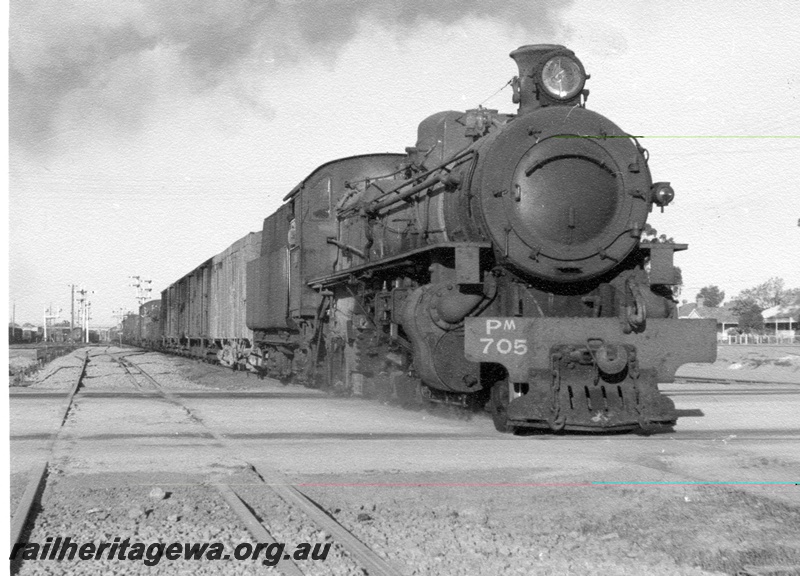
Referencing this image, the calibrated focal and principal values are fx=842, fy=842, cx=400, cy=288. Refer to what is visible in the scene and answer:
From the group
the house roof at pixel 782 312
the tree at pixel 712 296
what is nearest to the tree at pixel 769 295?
the house roof at pixel 782 312

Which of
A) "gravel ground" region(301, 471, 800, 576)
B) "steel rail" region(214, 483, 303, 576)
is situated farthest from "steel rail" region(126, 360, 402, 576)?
"steel rail" region(214, 483, 303, 576)

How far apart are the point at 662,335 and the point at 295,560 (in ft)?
17.6

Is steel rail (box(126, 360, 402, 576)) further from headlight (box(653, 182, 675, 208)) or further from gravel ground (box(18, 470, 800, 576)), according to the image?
headlight (box(653, 182, 675, 208))

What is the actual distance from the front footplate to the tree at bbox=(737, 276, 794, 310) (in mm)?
65047

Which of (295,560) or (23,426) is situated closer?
(295,560)

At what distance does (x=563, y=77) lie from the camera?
356 inches

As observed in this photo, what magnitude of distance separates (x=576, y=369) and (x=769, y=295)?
2771 inches

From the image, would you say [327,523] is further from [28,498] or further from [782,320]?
[782,320]

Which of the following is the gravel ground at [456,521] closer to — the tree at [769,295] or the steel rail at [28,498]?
the steel rail at [28,498]

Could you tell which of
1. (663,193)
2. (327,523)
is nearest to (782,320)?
(663,193)

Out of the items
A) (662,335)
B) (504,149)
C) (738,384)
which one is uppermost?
(504,149)

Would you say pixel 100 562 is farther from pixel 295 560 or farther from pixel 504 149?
pixel 504 149

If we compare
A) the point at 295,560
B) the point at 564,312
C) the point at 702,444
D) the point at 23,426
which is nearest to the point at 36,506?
the point at 295,560

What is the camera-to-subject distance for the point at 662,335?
27.8ft
